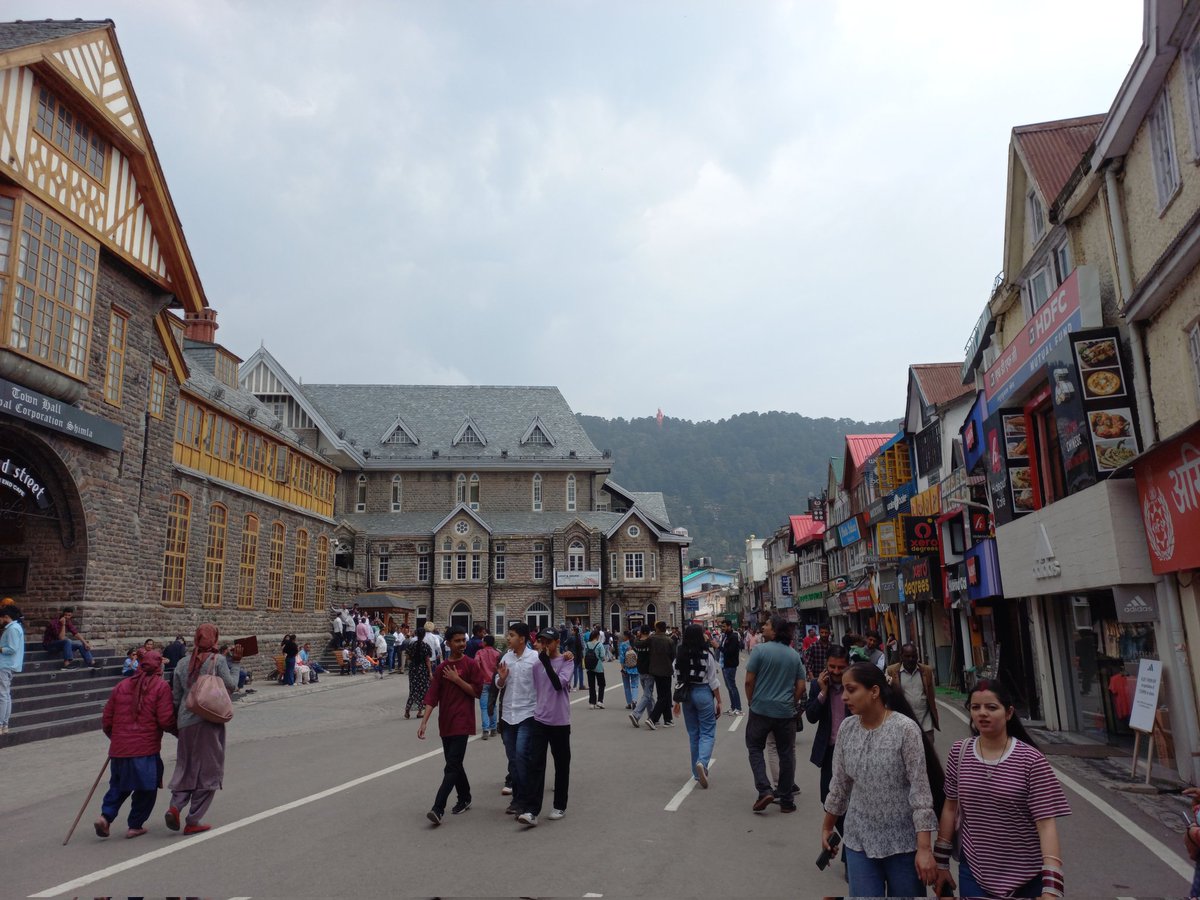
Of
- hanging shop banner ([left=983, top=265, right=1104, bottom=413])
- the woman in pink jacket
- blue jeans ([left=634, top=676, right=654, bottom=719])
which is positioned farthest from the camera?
blue jeans ([left=634, top=676, right=654, bottom=719])

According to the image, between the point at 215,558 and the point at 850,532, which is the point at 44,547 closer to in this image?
the point at 215,558

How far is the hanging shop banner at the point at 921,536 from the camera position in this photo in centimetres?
2322

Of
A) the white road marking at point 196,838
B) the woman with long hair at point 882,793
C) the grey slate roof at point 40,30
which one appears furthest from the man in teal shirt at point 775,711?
the grey slate roof at point 40,30

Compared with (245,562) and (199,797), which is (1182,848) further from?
(245,562)

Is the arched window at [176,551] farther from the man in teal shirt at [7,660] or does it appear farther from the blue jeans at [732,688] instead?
the blue jeans at [732,688]

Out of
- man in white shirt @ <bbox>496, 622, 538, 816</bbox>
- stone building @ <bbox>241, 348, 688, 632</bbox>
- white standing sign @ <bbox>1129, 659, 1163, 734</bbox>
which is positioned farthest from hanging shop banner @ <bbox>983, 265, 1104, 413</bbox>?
stone building @ <bbox>241, 348, 688, 632</bbox>

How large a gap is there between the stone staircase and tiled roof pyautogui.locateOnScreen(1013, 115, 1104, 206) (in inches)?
741

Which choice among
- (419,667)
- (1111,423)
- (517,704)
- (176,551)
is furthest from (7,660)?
(1111,423)

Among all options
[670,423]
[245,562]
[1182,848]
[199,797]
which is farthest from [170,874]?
[670,423]

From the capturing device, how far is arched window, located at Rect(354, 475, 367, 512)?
5388 centimetres

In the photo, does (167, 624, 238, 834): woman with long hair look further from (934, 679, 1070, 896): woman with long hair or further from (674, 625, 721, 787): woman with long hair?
(934, 679, 1070, 896): woman with long hair

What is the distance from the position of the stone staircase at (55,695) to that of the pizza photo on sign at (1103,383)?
647 inches

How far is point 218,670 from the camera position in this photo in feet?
25.2

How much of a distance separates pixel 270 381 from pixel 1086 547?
1795 inches
